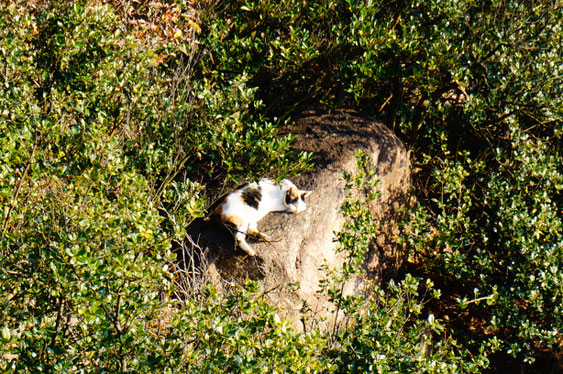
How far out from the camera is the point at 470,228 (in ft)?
21.0

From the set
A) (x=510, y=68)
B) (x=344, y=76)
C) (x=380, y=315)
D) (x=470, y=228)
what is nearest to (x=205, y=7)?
(x=344, y=76)

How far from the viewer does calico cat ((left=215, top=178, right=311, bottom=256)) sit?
18.3 feet

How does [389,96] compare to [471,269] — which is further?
[389,96]

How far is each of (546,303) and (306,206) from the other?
257 centimetres

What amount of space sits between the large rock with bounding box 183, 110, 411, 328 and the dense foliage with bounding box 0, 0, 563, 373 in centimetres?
32

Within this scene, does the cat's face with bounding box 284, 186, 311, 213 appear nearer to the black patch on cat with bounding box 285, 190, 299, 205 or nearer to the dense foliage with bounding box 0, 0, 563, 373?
the black patch on cat with bounding box 285, 190, 299, 205

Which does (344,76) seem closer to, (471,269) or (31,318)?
(471,269)

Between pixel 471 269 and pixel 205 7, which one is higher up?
pixel 205 7

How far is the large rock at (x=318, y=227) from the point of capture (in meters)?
5.61

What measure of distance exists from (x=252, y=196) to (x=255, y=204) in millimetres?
88

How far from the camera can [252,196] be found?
5746 mm

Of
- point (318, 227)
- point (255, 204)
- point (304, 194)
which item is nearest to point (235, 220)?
point (255, 204)

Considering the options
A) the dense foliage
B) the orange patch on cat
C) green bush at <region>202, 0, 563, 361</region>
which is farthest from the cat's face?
green bush at <region>202, 0, 563, 361</region>

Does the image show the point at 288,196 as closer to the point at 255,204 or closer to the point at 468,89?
the point at 255,204
